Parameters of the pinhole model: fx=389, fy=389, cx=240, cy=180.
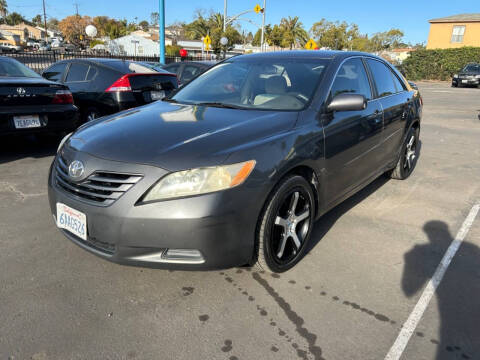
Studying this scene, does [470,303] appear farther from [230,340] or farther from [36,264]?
[36,264]

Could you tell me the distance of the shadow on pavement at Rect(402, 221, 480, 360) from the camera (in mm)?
2199

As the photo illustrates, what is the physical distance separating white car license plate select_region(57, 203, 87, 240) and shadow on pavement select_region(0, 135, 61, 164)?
361 cm

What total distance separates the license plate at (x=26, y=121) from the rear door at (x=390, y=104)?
14.5 ft

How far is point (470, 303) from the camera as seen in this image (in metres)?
2.57

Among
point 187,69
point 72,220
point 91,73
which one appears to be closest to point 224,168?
point 72,220

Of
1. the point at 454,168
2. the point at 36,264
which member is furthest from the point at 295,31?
the point at 36,264

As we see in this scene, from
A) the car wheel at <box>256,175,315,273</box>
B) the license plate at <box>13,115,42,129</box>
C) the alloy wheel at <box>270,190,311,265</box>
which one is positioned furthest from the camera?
the license plate at <box>13,115,42,129</box>

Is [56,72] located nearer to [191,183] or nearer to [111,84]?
[111,84]

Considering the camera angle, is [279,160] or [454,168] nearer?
[279,160]

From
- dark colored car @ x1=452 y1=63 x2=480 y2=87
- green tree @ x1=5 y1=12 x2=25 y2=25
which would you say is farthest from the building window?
green tree @ x1=5 y1=12 x2=25 y2=25

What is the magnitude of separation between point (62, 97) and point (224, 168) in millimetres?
4427

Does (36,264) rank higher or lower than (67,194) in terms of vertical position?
lower

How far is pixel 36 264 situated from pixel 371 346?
94.4 inches

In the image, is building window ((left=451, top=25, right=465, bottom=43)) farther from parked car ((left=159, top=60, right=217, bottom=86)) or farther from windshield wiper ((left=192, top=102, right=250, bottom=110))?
windshield wiper ((left=192, top=102, right=250, bottom=110))
